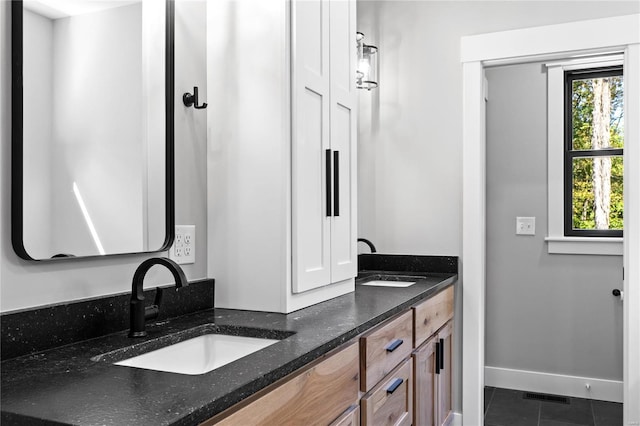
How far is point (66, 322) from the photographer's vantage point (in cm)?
130

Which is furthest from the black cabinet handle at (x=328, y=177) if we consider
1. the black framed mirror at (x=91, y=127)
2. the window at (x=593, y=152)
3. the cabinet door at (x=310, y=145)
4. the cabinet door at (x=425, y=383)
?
the window at (x=593, y=152)

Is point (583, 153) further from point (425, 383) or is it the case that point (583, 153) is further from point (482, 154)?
point (425, 383)

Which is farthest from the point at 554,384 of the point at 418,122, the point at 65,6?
the point at 65,6

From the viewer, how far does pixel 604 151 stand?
358cm

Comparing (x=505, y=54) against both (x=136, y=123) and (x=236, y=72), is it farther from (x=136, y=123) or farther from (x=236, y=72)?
(x=136, y=123)

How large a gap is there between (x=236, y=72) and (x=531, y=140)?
2496mm

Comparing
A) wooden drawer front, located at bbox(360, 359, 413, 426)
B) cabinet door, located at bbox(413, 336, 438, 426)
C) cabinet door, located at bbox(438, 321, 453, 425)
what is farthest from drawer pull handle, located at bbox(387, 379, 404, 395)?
cabinet door, located at bbox(438, 321, 453, 425)

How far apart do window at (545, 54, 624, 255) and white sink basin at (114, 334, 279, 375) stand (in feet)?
8.86

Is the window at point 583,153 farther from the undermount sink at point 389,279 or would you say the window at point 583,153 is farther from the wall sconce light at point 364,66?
the wall sconce light at point 364,66

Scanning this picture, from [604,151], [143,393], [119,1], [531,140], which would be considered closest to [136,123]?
[119,1]

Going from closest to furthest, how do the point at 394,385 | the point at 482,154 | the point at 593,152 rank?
the point at 394,385 < the point at 482,154 < the point at 593,152

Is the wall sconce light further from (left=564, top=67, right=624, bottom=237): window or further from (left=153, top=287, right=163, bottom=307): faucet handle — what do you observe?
(left=153, top=287, right=163, bottom=307): faucet handle

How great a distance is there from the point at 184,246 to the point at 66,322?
52 centimetres

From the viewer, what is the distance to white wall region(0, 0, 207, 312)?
3.94ft
